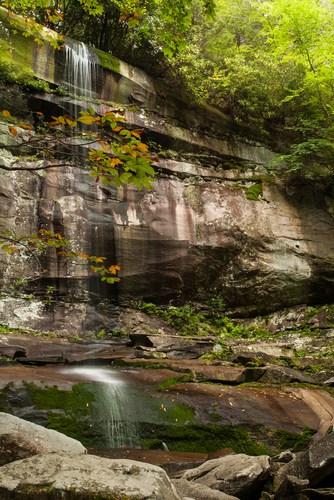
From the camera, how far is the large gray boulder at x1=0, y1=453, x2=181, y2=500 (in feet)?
8.34

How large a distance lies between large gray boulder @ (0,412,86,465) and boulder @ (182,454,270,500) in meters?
1.26

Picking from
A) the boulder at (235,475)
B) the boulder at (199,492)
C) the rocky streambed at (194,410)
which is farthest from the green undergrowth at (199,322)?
the boulder at (199,492)

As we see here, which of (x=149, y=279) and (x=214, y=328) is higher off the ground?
(x=149, y=279)

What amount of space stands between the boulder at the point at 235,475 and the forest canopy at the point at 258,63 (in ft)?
35.7

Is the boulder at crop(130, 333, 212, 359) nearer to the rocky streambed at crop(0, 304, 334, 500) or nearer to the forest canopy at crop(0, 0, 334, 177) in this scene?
the rocky streambed at crop(0, 304, 334, 500)

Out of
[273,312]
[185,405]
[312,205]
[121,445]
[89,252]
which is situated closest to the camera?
[121,445]

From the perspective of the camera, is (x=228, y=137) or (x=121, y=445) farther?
(x=228, y=137)

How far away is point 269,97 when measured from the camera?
15.2 m

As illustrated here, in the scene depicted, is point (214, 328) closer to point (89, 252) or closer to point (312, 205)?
point (89, 252)

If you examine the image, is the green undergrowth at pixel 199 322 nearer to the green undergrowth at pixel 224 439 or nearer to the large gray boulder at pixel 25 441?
the green undergrowth at pixel 224 439

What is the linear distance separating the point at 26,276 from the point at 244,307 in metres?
6.60

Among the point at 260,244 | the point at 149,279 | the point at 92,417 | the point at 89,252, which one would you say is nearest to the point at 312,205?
the point at 260,244

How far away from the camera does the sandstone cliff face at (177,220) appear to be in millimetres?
11406

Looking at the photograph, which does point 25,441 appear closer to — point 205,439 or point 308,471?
point 308,471
